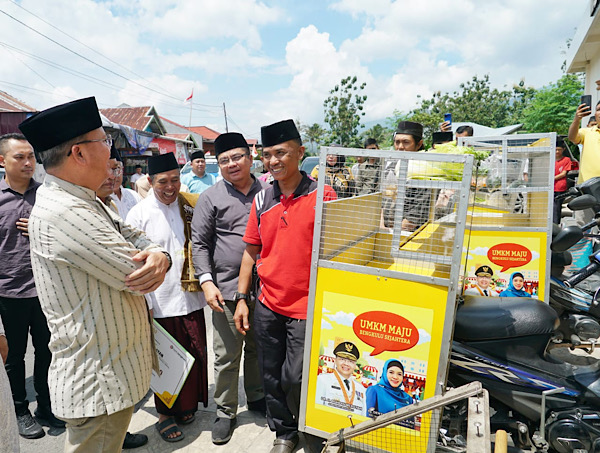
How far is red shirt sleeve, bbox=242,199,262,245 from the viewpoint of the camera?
267cm

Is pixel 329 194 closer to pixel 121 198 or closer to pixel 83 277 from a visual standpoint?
pixel 83 277

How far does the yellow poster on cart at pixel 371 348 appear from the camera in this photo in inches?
77.8

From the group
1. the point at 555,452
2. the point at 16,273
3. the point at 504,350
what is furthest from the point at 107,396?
the point at 555,452

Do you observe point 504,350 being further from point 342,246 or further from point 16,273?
point 16,273

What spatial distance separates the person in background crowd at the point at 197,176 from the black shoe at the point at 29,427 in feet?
13.0

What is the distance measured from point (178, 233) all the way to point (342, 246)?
1394 millimetres

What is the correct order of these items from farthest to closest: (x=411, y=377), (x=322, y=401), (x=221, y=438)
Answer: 1. (x=221, y=438)
2. (x=322, y=401)
3. (x=411, y=377)

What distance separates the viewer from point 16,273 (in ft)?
9.70

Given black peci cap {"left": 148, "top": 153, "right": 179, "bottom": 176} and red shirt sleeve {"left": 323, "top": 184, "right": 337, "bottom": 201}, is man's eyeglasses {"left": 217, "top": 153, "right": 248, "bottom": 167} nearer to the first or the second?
black peci cap {"left": 148, "top": 153, "right": 179, "bottom": 176}

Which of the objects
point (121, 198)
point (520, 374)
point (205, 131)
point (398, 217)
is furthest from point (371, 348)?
point (205, 131)

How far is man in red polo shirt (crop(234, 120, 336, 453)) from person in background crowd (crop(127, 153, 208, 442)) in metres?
0.68

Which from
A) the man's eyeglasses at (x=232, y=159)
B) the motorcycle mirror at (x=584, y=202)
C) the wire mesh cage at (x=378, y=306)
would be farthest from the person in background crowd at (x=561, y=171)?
the man's eyeglasses at (x=232, y=159)

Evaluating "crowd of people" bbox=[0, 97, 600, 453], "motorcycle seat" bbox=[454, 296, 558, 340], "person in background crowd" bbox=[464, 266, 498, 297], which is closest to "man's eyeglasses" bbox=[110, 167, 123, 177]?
"crowd of people" bbox=[0, 97, 600, 453]

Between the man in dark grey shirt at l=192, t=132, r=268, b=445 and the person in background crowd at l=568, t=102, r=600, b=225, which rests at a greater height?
the person in background crowd at l=568, t=102, r=600, b=225
